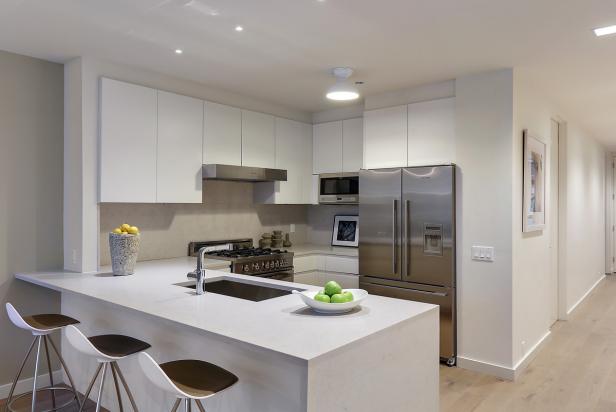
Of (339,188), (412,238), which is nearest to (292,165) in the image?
(339,188)

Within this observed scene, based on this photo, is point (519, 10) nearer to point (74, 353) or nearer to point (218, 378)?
point (218, 378)

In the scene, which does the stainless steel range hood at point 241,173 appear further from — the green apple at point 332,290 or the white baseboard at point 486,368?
the white baseboard at point 486,368

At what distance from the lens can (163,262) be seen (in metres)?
3.92

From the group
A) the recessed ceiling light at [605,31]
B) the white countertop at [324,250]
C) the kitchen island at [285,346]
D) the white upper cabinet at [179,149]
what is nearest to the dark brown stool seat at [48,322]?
the kitchen island at [285,346]

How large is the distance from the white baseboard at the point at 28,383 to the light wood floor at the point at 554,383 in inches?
113

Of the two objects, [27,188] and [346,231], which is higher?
[27,188]

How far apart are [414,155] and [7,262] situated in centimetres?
341

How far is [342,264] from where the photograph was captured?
462 centimetres

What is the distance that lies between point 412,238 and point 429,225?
198 millimetres

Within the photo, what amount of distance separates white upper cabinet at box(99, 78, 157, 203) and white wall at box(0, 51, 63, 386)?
0.44 metres

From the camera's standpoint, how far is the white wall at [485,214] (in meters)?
3.55

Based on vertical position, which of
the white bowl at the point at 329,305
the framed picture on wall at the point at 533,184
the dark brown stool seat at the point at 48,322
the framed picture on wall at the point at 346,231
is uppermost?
the framed picture on wall at the point at 533,184

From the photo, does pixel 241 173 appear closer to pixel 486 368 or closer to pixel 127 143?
pixel 127 143

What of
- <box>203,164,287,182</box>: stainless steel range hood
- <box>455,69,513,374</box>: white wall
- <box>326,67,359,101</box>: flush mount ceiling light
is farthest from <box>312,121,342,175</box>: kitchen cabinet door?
<box>455,69,513,374</box>: white wall
